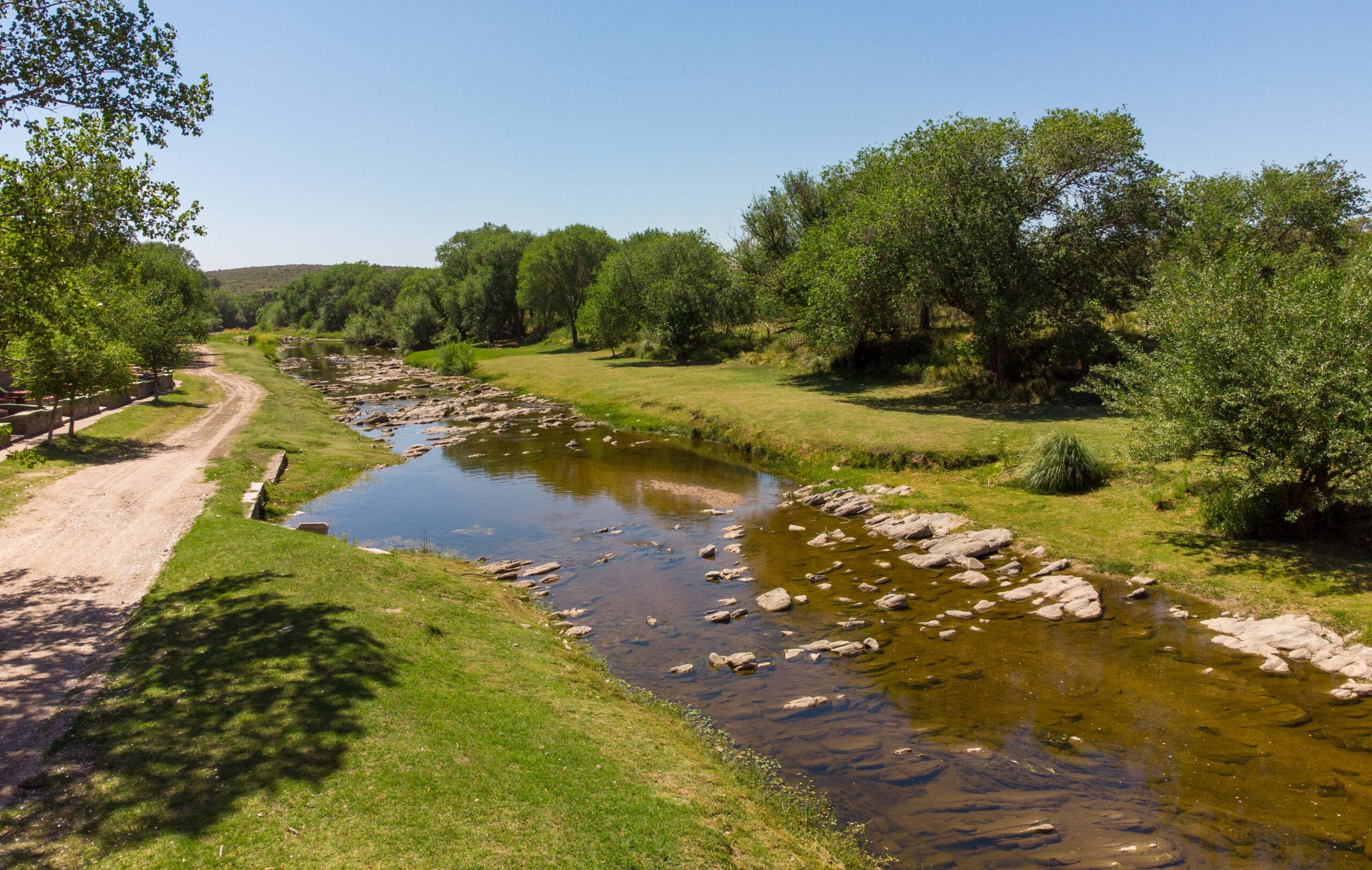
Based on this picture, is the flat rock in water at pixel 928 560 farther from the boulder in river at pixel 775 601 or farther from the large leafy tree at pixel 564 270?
the large leafy tree at pixel 564 270

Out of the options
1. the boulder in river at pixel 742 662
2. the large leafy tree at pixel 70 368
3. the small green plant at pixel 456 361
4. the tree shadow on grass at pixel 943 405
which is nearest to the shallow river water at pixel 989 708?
the boulder in river at pixel 742 662

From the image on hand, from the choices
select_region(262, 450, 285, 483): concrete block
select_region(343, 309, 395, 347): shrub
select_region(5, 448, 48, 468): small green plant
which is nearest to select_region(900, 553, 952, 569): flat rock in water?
select_region(5, 448, 48, 468): small green plant

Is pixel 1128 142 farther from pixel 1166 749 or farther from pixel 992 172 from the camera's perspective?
pixel 1166 749

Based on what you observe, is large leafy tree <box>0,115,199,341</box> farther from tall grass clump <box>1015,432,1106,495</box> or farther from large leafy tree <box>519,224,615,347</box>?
large leafy tree <box>519,224,615,347</box>

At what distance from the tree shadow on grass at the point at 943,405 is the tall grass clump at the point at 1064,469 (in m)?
8.33

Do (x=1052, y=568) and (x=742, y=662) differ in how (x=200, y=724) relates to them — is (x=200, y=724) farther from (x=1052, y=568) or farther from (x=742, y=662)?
(x=1052, y=568)

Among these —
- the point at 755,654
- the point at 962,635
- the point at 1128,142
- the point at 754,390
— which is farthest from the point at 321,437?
the point at 1128,142

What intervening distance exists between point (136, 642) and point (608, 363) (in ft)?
202

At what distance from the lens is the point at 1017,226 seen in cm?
3694

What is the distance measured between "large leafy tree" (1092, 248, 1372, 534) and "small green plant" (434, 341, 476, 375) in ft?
230

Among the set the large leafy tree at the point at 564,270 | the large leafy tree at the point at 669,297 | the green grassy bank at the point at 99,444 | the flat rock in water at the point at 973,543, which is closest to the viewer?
the flat rock in water at the point at 973,543

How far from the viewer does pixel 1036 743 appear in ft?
36.8

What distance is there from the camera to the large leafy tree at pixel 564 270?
92.4 m

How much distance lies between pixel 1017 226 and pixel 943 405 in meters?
9.67
